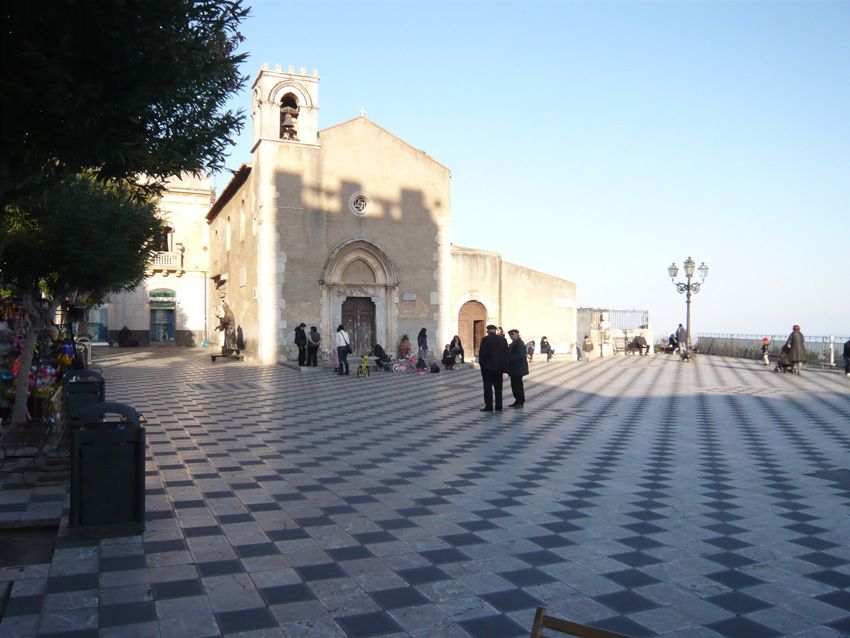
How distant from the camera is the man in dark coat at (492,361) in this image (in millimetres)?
14422

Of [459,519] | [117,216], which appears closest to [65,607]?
[459,519]

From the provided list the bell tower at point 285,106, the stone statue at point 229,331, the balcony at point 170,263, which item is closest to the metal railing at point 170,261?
the balcony at point 170,263

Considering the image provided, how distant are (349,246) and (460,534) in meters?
23.1

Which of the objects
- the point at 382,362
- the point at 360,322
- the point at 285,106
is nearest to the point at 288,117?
the point at 285,106

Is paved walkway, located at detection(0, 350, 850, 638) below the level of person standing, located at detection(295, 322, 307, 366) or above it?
below

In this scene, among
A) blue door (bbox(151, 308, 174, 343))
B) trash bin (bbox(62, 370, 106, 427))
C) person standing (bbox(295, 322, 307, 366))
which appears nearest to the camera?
trash bin (bbox(62, 370, 106, 427))

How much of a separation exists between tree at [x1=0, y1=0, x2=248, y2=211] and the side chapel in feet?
70.1

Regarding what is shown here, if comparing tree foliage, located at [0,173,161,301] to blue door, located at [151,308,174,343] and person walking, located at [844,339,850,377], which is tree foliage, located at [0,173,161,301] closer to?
person walking, located at [844,339,850,377]

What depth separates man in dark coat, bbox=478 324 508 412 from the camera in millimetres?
14422

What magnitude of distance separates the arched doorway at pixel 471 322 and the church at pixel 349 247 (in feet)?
0.15

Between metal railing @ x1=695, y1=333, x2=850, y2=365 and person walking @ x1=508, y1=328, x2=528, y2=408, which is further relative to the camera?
metal railing @ x1=695, y1=333, x2=850, y2=365

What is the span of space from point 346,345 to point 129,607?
18742mm

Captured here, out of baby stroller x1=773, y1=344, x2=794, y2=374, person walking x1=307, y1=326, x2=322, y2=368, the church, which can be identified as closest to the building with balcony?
the church

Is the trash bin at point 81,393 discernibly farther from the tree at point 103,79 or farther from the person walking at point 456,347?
the person walking at point 456,347
